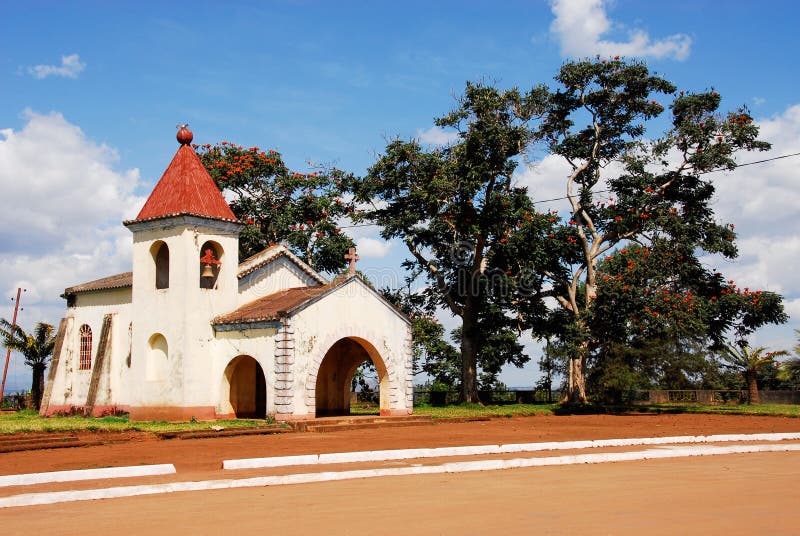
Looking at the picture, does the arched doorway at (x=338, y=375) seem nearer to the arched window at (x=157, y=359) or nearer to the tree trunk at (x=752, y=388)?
the arched window at (x=157, y=359)

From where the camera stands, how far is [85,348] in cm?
2950

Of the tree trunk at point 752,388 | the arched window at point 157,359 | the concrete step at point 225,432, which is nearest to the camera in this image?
the concrete step at point 225,432

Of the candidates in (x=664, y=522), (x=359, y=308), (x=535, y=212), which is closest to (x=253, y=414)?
(x=359, y=308)

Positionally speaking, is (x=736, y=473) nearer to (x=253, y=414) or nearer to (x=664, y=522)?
(x=664, y=522)

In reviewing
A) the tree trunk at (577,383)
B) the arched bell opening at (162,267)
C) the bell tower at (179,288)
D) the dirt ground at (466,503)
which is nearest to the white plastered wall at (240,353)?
the bell tower at (179,288)

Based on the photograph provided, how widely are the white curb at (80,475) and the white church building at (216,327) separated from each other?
10.2 metres

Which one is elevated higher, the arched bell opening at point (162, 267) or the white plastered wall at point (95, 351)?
the arched bell opening at point (162, 267)

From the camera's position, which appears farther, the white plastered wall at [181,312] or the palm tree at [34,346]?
the palm tree at [34,346]

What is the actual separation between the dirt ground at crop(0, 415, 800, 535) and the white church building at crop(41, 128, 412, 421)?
7.79 metres

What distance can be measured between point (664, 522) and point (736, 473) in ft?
16.1

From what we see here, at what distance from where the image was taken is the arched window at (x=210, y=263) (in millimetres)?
25234

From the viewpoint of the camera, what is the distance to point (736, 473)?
41.8 ft

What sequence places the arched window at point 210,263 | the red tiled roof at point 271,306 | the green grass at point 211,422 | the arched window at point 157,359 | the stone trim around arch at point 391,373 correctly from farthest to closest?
the arched window at point 210,263 → the arched window at point 157,359 → the stone trim around arch at point 391,373 → the red tiled roof at point 271,306 → the green grass at point 211,422

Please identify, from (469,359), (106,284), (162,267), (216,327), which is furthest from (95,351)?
(469,359)
